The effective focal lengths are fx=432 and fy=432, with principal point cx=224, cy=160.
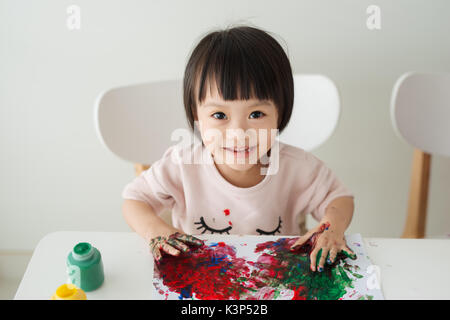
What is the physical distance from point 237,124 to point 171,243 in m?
0.25

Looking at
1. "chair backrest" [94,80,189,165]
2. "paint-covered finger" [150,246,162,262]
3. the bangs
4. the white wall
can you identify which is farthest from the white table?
the white wall

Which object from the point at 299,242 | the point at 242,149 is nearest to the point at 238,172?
the point at 242,149

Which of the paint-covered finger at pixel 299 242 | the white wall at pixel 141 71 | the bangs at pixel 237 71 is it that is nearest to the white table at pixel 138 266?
the paint-covered finger at pixel 299 242

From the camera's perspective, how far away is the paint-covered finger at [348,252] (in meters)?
0.75

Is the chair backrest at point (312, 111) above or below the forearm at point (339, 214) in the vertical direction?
above

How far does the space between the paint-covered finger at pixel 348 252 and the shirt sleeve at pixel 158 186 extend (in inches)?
16.0

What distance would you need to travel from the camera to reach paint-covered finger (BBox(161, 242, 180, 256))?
74 centimetres

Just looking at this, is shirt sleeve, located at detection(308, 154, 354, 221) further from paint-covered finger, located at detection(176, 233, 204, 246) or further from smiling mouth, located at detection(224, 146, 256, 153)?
paint-covered finger, located at detection(176, 233, 204, 246)

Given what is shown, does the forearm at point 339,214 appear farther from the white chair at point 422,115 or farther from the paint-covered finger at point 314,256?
the white chair at point 422,115

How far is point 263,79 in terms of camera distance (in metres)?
0.80

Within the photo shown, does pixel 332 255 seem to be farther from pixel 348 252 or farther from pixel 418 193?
pixel 418 193

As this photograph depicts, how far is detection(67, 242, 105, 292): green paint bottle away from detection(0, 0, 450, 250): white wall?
2.64 ft

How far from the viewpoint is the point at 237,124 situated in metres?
0.81
